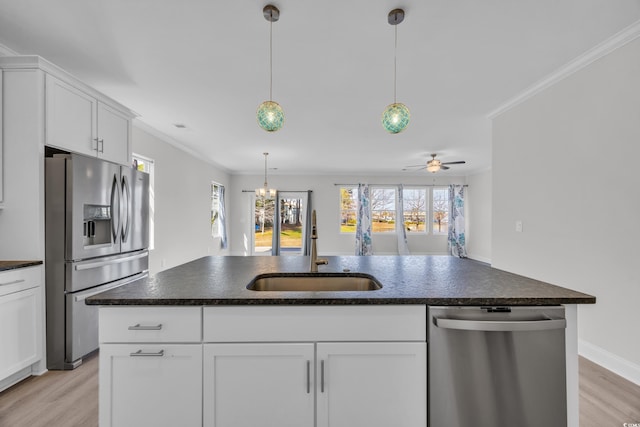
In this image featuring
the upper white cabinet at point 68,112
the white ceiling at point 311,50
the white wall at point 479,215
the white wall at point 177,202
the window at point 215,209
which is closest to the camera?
the white ceiling at point 311,50

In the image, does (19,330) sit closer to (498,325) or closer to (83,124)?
(83,124)

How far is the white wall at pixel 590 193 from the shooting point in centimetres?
209

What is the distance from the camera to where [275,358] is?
1.22 meters

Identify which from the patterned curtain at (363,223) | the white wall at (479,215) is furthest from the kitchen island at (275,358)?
the white wall at (479,215)

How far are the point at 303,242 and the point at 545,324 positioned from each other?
692 cm

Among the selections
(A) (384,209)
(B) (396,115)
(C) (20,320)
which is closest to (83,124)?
(C) (20,320)

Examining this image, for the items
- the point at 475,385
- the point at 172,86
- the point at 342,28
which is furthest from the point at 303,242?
the point at 475,385

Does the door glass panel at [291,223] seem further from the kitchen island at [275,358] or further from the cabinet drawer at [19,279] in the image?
the kitchen island at [275,358]

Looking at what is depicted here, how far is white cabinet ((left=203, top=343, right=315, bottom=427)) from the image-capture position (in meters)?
1.21

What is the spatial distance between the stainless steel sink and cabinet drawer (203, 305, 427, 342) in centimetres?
46

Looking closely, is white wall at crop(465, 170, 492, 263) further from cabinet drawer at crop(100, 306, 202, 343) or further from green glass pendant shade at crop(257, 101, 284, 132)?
cabinet drawer at crop(100, 306, 202, 343)

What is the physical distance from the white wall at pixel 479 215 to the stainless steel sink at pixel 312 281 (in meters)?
6.95

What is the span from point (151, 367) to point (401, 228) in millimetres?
7544

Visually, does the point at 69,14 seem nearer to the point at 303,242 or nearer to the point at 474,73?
the point at 474,73
